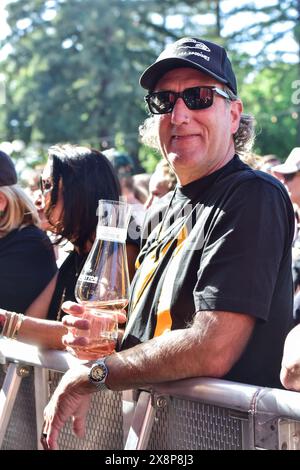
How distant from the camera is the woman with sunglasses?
12.5 feet

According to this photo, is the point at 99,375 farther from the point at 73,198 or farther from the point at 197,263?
the point at 73,198

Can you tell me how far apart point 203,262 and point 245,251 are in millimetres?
145

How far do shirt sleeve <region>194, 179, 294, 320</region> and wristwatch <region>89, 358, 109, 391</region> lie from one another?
1.32ft

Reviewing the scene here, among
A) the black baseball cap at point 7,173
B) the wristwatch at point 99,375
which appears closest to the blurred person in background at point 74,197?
the black baseball cap at point 7,173

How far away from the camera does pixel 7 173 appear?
4281 mm

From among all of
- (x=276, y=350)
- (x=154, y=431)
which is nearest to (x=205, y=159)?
(x=276, y=350)

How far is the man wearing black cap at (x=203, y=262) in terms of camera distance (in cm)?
236

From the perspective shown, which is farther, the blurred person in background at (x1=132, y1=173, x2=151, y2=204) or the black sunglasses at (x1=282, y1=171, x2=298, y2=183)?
the blurred person in background at (x1=132, y1=173, x2=151, y2=204)

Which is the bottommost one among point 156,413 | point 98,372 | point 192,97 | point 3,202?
point 156,413

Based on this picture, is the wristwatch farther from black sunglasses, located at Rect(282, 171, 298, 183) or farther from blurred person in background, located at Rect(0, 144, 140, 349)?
black sunglasses, located at Rect(282, 171, 298, 183)

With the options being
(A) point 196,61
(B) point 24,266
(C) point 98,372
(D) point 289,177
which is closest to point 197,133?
(A) point 196,61

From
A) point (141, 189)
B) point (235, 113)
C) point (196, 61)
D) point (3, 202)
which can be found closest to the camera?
point (196, 61)

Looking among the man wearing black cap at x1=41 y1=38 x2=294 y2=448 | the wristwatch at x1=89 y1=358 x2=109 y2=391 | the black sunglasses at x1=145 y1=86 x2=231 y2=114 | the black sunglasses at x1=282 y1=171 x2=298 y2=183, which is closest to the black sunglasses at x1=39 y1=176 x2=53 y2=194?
the man wearing black cap at x1=41 y1=38 x2=294 y2=448

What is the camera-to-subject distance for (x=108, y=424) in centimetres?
274
